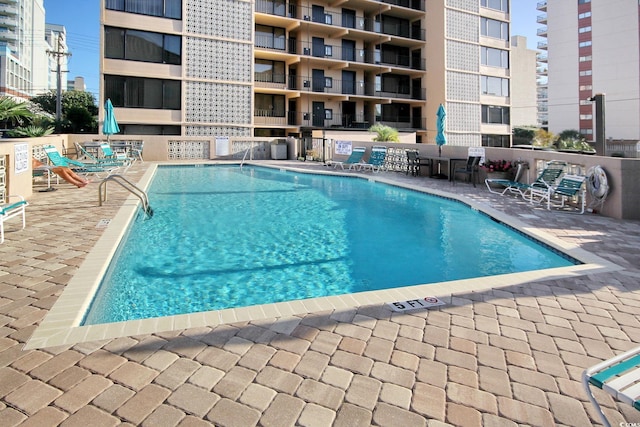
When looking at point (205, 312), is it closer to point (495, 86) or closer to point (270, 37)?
point (270, 37)

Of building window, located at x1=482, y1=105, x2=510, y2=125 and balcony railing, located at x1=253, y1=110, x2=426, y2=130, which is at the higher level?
building window, located at x1=482, y1=105, x2=510, y2=125

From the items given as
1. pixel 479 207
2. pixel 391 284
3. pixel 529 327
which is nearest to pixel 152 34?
pixel 479 207

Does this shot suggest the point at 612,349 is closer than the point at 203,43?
Yes

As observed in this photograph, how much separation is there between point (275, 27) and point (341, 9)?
5.37m

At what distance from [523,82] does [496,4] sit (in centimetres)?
3060

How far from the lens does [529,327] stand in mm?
3361

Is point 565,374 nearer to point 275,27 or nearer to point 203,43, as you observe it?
point 203,43

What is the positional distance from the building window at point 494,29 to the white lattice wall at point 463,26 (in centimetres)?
95

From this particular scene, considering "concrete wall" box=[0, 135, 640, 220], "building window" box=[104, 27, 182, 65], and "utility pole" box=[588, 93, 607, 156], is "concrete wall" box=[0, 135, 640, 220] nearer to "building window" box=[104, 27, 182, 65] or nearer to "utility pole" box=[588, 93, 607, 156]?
"utility pole" box=[588, 93, 607, 156]

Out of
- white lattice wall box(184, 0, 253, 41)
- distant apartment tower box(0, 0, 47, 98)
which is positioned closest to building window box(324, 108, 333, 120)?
white lattice wall box(184, 0, 253, 41)

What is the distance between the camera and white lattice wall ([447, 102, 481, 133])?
1314 inches

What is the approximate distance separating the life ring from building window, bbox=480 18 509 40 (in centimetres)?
3015

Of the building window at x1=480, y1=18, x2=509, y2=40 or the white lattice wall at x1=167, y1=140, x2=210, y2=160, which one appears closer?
the white lattice wall at x1=167, y1=140, x2=210, y2=160

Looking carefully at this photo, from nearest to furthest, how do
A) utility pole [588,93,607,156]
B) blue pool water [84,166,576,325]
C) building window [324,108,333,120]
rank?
blue pool water [84,166,576,325]
utility pole [588,93,607,156]
building window [324,108,333,120]
